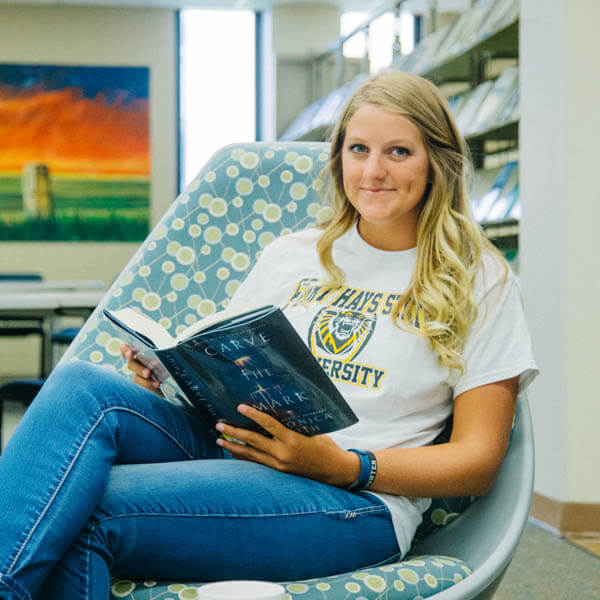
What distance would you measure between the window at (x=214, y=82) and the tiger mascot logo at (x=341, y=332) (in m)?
6.21

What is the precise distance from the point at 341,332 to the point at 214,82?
21.7 feet

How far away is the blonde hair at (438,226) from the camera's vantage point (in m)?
1.26

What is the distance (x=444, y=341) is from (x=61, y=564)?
60cm

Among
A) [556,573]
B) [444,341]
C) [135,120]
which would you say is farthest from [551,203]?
[135,120]

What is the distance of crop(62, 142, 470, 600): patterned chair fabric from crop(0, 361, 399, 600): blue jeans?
542mm

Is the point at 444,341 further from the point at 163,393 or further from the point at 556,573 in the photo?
the point at 556,573

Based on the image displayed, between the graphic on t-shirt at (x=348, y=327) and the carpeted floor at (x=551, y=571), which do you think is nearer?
the graphic on t-shirt at (x=348, y=327)

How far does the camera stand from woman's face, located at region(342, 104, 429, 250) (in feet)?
4.42

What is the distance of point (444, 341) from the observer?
1248 mm

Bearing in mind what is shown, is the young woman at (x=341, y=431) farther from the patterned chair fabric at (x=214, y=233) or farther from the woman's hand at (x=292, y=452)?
the patterned chair fabric at (x=214, y=233)

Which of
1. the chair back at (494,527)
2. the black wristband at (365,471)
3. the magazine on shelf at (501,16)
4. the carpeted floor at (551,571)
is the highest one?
the magazine on shelf at (501,16)

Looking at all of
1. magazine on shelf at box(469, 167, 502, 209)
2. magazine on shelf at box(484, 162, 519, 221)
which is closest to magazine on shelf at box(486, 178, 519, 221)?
magazine on shelf at box(484, 162, 519, 221)

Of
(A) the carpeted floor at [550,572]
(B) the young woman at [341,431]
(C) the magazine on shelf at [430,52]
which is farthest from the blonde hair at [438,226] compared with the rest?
(C) the magazine on shelf at [430,52]

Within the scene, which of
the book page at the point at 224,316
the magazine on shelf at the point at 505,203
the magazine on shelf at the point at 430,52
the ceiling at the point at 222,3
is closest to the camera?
the book page at the point at 224,316
